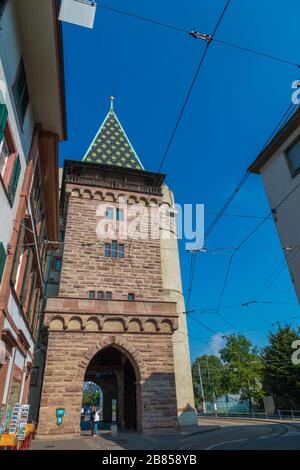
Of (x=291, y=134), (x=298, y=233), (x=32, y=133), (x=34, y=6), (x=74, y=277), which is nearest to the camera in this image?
(x=34, y=6)

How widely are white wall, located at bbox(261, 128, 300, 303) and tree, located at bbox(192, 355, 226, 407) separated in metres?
50.7

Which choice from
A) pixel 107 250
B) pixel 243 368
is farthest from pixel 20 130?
pixel 243 368

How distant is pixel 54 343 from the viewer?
15.5m

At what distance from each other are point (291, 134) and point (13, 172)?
31.8ft

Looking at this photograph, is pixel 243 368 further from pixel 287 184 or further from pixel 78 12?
pixel 78 12

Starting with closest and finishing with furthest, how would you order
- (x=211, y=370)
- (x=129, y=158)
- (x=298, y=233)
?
(x=298, y=233) < (x=129, y=158) < (x=211, y=370)

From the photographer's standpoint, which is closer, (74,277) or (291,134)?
(291,134)

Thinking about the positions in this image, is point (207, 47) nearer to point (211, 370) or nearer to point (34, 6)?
point (34, 6)

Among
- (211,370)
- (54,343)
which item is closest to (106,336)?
(54,343)

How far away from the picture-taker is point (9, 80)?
684cm

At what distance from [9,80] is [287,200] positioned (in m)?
9.39

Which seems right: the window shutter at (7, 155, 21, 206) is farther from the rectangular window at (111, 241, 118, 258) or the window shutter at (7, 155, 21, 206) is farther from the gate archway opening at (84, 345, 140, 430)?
the rectangular window at (111, 241, 118, 258)

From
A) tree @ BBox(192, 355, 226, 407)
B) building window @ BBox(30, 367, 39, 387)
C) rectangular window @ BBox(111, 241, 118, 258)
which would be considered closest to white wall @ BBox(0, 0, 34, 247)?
rectangular window @ BBox(111, 241, 118, 258)

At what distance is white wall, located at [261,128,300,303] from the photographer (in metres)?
11.0
